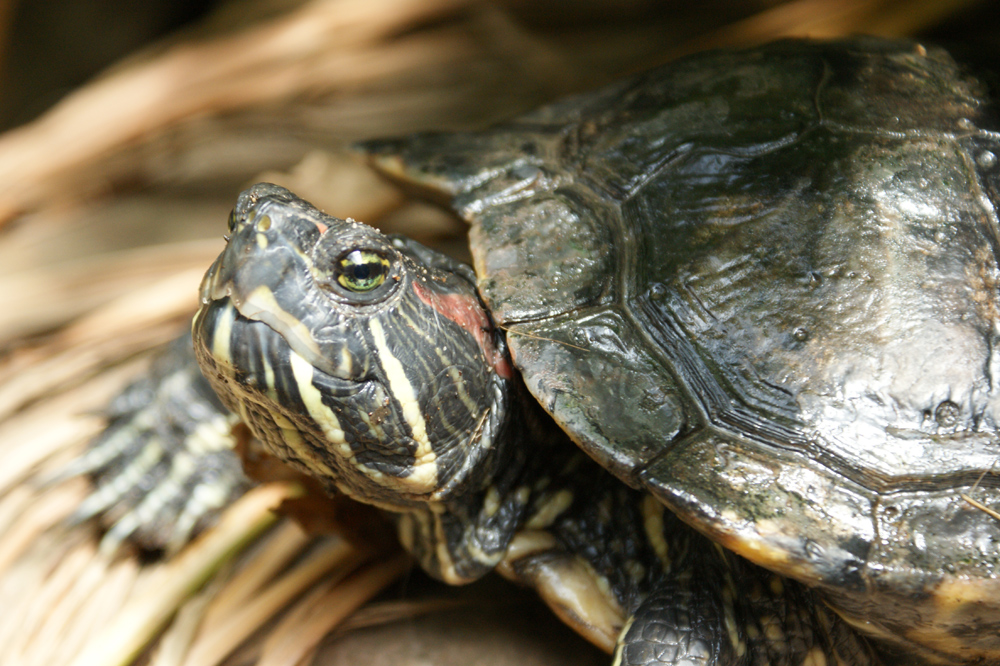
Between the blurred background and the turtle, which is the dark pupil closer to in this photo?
the turtle

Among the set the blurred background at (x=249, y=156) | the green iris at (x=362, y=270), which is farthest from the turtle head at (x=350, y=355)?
the blurred background at (x=249, y=156)

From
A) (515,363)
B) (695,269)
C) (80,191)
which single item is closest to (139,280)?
(80,191)

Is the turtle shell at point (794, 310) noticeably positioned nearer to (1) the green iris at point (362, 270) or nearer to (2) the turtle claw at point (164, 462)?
(1) the green iris at point (362, 270)

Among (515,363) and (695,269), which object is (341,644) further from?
(695,269)

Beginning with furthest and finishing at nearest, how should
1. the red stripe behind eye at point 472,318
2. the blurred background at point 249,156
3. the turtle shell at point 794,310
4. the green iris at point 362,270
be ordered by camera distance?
the blurred background at point 249,156, the red stripe behind eye at point 472,318, the green iris at point 362,270, the turtle shell at point 794,310

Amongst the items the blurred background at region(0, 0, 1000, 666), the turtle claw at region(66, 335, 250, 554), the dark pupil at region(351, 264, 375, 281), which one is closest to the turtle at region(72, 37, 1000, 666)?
the dark pupil at region(351, 264, 375, 281)

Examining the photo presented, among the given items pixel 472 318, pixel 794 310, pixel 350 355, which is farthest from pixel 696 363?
pixel 350 355

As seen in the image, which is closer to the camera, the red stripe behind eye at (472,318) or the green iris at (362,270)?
the green iris at (362,270)
